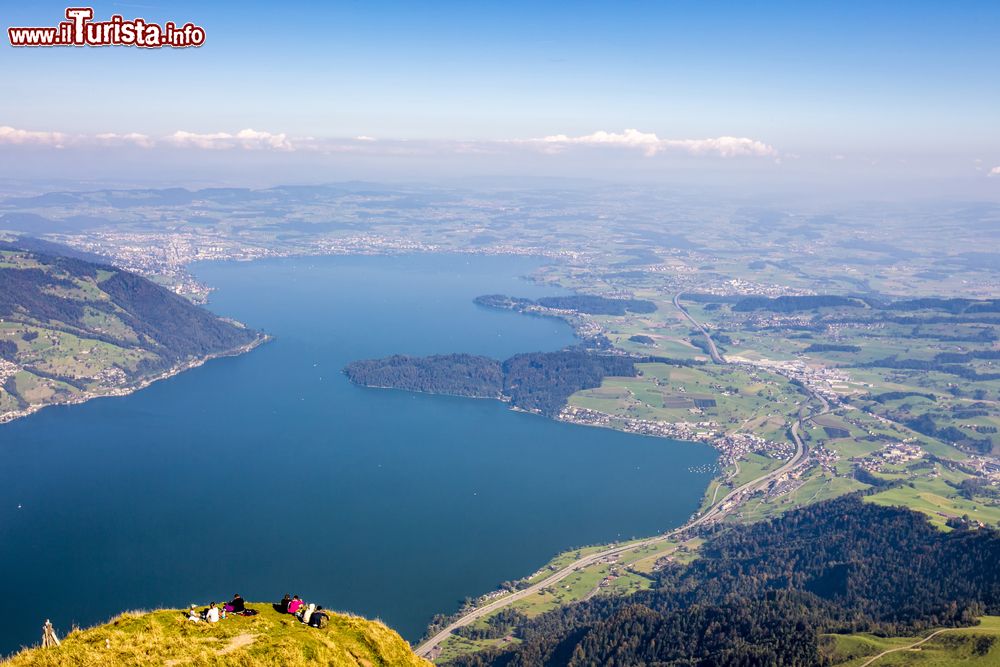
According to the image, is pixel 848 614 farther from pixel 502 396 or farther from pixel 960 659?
pixel 502 396

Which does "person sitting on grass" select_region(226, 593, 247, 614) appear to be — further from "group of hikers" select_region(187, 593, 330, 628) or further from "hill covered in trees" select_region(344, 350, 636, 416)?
"hill covered in trees" select_region(344, 350, 636, 416)

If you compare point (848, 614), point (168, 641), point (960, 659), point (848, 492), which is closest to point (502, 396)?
point (848, 492)

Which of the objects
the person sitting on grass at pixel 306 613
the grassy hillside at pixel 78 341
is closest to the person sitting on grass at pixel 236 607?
the person sitting on grass at pixel 306 613

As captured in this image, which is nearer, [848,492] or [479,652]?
[479,652]

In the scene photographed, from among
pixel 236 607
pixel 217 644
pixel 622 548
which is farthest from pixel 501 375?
pixel 217 644

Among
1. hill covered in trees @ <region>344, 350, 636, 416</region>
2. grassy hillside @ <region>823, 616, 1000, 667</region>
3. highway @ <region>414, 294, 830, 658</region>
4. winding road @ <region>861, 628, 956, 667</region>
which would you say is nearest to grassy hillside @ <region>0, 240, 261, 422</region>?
hill covered in trees @ <region>344, 350, 636, 416</region>

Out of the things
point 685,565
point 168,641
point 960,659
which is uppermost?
point 168,641

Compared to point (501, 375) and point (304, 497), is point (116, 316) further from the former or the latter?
point (304, 497)
